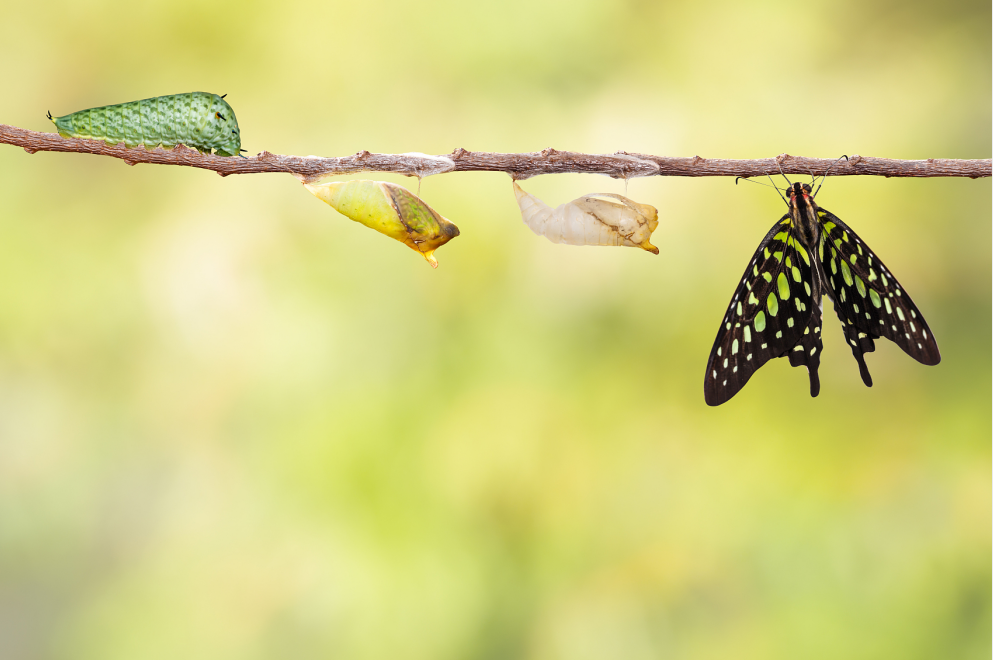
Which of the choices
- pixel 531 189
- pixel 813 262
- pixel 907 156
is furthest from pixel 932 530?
pixel 531 189

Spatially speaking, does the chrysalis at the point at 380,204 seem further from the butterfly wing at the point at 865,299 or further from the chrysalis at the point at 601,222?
the butterfly wing at the point at 865,299

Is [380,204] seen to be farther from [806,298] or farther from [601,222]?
[806,298]

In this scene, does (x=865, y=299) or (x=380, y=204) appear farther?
(x=865, y=299)

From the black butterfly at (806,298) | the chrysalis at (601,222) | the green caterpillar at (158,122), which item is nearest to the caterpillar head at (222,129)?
the green caterpillar at (158,122)

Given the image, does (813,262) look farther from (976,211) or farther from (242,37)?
(242,37)

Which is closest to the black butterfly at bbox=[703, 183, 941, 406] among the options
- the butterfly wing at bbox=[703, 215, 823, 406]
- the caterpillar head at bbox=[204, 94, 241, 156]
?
the butterfly wing at bbox=[703, 215, 823, 406]

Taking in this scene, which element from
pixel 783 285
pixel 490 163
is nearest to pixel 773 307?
pixel 783 285

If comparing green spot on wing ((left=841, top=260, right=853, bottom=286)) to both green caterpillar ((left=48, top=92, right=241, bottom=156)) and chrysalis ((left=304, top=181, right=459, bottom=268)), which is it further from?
green caterpillar ((left=48, top=92, right=241, bottom=156))
